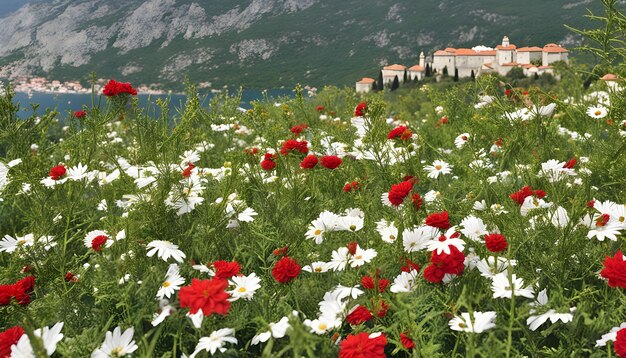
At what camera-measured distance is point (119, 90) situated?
2820 millimetres

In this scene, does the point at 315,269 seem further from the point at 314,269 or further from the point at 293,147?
the point at 293,147

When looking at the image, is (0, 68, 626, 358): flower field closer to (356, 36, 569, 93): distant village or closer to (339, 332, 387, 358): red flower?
(339, 332, 387, 358): red flower

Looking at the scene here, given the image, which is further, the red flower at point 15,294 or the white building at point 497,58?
the white building at point 497,58

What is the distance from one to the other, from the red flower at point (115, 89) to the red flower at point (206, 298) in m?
1.84

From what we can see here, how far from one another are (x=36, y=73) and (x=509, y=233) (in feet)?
529

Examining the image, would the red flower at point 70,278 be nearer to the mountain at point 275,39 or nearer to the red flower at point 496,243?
the red flower at point 496,243

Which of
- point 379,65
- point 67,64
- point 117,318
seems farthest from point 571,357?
point 67,64

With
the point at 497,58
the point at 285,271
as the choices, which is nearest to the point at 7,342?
the point at 285,271

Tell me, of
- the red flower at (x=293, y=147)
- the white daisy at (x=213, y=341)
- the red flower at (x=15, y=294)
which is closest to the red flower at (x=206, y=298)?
the white daisy at (x=213, y=341)

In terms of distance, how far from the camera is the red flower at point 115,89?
276cm

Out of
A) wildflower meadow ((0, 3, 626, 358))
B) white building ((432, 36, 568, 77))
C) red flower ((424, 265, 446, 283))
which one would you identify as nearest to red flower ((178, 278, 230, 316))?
wildflower meadow ((0, 3, 626, 358))

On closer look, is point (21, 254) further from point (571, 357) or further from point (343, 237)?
point (571, 357)

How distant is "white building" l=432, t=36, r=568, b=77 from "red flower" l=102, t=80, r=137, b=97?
73.9m

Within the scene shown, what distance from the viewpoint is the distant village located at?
70688 millimetres
